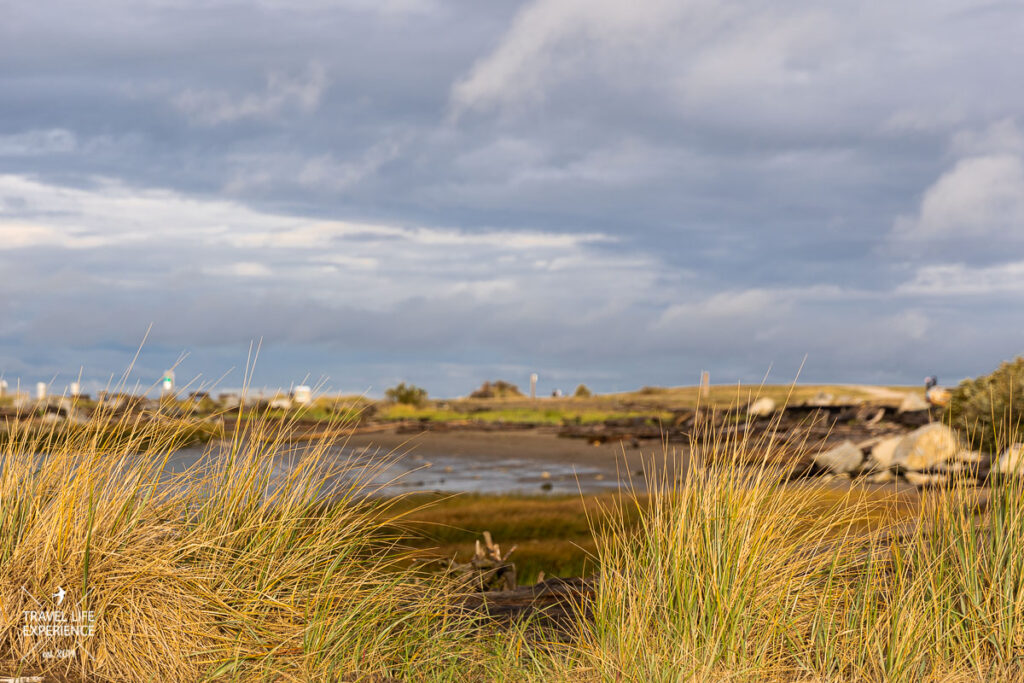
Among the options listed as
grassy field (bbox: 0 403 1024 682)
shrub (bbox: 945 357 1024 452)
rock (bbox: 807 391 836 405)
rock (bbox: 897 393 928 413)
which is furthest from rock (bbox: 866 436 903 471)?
rock (bbox: 897 393 928 413)

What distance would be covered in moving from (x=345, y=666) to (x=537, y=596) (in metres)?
1.99

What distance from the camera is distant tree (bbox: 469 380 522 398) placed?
1703 inches

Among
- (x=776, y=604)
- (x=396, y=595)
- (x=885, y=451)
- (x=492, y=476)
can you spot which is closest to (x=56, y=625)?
(x=396, y=595)

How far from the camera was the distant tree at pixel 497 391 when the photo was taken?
1703 inches

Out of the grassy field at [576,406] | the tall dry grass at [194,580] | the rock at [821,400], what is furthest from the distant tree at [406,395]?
the tall dry grass at [194,580]

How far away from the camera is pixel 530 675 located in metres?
4.04

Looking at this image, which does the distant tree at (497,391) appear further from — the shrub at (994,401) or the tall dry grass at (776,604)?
the tall dry grass at (776,604)

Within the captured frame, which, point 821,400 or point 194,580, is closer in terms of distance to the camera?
point 194,580

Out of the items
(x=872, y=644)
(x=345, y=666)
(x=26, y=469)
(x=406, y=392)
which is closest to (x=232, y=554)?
(x=345, y=666)

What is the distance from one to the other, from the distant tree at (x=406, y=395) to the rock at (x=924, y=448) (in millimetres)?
24723

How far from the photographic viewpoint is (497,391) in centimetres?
4378

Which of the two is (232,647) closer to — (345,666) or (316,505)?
(345,666)

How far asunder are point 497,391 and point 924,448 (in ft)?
102

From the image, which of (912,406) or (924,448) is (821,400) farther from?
(924,448)
